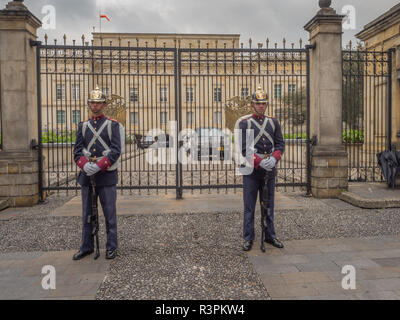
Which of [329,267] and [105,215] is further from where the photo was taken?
[105,215]

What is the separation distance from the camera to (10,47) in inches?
272

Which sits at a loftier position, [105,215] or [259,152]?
[259,152]

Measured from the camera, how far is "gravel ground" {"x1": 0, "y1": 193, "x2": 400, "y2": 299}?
3342mm

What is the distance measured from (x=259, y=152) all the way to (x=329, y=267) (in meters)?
1.66

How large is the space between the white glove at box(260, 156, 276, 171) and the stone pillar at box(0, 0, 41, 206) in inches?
204

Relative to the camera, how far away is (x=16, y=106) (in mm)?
6977

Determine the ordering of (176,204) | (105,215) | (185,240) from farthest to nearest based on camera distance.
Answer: (176,204)
(185,240)
(105,215)

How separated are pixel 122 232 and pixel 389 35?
8.72 m

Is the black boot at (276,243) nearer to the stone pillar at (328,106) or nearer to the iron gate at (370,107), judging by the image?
the stone pillar at (328,106)

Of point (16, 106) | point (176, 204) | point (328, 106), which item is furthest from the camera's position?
point (328, 106)

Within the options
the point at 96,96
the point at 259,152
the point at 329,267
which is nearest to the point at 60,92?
the point at 96,96

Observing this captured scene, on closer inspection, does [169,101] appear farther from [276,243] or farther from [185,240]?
[276,243]

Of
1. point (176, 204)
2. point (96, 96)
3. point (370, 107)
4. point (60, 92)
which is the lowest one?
point (176, 204)
